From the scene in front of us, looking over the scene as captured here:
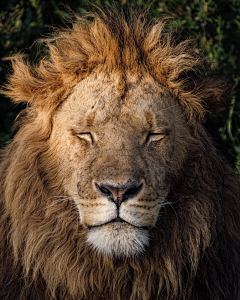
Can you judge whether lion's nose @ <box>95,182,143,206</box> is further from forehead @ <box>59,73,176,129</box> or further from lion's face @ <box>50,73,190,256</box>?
forehead @ <box>59,73,176,129</box>

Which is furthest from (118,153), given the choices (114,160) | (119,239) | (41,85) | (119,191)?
(41,85)

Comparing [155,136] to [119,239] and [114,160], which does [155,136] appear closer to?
[114,160]

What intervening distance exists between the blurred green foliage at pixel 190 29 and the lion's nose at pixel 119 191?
2539 millimetres

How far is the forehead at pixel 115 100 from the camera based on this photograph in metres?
2.40

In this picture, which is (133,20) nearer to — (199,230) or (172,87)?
(172,87)

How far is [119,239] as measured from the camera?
218 cm

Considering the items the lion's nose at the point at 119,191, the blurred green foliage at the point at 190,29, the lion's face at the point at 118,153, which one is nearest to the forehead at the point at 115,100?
the lion's face at the point at 118,153

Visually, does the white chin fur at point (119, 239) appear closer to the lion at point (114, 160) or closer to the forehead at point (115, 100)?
the lion at point (114, 160)

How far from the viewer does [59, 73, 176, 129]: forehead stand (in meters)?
2.40

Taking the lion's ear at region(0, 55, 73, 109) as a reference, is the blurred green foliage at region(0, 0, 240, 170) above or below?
above

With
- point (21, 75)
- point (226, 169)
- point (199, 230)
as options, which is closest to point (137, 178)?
point (199, 230)

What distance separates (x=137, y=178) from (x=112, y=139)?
0.27 meters

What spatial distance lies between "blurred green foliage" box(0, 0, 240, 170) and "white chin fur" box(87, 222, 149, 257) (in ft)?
8.35

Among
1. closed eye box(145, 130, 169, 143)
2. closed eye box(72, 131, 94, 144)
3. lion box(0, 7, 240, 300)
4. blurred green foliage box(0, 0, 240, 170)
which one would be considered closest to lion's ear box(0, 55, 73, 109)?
lion box(0, 7, 240, 300)
